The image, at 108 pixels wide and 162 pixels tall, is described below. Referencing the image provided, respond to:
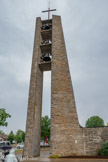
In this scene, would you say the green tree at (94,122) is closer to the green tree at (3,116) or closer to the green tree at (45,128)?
the green tree at (45,128)

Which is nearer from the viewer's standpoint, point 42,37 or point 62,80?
point 62,80

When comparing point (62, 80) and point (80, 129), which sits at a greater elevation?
point (62, 80)

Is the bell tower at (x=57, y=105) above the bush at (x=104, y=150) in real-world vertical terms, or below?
above

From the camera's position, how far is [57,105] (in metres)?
12.8

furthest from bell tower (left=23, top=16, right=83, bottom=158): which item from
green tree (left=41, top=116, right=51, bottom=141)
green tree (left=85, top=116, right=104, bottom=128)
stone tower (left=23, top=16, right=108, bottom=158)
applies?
green tree (left=85, top=116, right=104, bottom=128)

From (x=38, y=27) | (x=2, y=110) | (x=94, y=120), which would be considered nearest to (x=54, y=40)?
(x=38, y=27)

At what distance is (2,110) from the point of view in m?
15.9

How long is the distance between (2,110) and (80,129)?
9.02 meters

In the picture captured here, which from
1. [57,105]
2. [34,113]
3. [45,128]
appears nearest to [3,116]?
[34,113]

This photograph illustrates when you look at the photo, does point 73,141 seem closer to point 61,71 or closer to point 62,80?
point 62,80

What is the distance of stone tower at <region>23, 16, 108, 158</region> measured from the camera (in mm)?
11375

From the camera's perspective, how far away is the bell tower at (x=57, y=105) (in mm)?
11586

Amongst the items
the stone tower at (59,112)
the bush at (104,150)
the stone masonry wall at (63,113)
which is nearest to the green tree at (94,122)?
the stone tower at (59,112)

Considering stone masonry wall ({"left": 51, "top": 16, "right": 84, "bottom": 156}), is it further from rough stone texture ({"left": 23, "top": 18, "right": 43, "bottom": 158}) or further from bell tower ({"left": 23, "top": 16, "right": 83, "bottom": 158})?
rough stone texture ({"left": 23, "top": 18, "right": 43, "bottom": 158})
